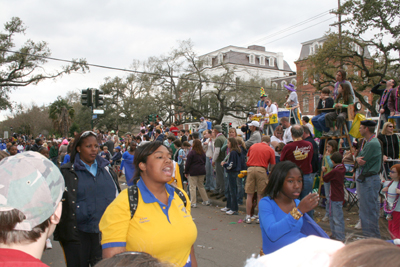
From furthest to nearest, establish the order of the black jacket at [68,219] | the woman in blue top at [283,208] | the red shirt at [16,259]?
the black jacket at [68,219] → the woman in blue top at [283,208] → the red shirt at [16,259]

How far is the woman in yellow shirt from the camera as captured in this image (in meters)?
2.34

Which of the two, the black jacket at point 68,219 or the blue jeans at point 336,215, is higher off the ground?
the black jacket at point 68,219

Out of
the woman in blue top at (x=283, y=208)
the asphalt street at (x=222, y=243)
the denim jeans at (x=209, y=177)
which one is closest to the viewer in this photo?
the woman in blue top at (x=283, y=208)

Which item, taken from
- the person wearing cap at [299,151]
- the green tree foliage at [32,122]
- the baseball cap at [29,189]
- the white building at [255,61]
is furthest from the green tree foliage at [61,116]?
the baseball cap at [29,189]

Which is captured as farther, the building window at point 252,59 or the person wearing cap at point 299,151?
the building window at point 252,59

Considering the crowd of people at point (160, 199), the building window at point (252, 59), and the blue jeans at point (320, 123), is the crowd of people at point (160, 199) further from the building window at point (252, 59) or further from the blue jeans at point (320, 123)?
the building window at point (252, 59)

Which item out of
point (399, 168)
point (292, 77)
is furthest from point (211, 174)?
point (292, 77)

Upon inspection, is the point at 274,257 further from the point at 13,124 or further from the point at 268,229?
the point at 13,124

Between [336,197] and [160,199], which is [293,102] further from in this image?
[160,199]

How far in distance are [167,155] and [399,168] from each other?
4.74 m

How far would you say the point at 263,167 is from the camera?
25.2 ft

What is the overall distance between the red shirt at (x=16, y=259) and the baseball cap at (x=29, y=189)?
0.09 metres

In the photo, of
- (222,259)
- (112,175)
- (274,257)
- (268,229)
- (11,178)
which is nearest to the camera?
(274,257)

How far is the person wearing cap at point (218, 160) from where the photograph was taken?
10.2 metres
